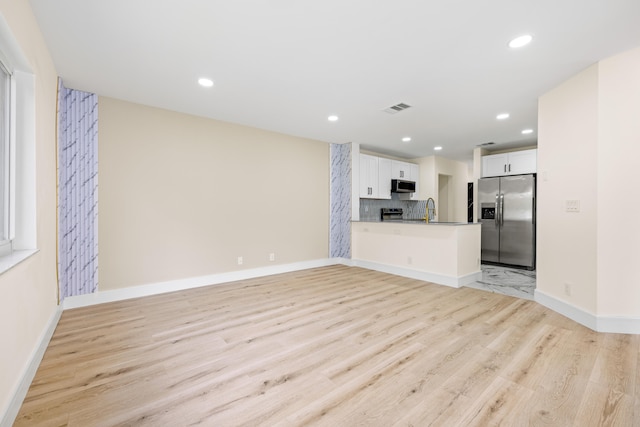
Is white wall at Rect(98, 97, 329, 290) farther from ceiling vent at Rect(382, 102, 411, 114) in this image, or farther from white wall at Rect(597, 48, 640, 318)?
A: white wall at Rect(597, 48, 640, 318)

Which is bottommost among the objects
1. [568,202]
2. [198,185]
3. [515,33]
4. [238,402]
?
[238,402]

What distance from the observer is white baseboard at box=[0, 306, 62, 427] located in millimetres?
1474

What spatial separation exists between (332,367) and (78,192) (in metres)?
3.50

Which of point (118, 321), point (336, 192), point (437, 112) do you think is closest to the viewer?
point (118, 321)

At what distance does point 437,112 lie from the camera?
397cm

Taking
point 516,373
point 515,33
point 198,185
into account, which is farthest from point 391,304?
point 198,185

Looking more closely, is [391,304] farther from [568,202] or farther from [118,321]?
[118,321]

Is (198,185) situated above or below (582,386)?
above

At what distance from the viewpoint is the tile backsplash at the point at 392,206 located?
650cm

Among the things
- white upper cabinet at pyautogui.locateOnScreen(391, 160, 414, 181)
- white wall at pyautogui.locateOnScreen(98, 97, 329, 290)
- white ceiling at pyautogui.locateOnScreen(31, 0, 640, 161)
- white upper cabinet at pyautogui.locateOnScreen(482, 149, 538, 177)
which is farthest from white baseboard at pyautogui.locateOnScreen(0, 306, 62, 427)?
white upper cabinet at pyautogui.locateOnScreen(482, 149, 538, 177)

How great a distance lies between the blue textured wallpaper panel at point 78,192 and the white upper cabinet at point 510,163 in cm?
687

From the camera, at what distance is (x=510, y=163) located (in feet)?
18.5

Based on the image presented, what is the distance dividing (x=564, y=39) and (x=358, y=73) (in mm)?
1718

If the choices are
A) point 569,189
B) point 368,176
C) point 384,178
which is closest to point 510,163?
point 384,178
